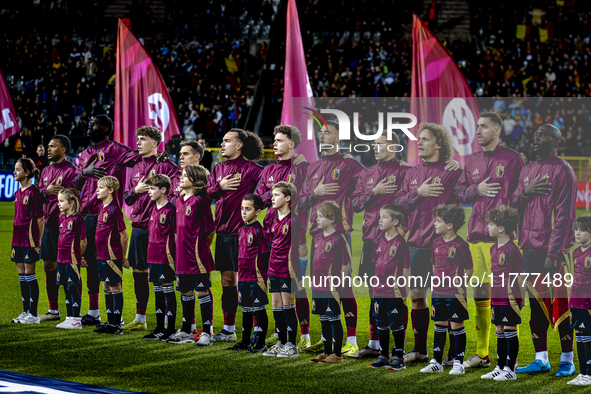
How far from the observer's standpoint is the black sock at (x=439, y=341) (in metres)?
6.37

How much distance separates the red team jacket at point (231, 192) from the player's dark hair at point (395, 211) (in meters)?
1.66

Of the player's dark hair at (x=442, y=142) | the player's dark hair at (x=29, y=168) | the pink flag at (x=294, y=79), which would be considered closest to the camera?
the player's dark hair at (x=442, y=142)

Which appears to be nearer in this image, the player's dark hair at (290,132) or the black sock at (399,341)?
the black sock at (399,341)

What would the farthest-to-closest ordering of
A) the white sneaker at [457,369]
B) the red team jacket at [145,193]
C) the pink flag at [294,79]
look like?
the pink flag at [294,79], the red team jacket at [145,193], the white sneaker at [457,369]

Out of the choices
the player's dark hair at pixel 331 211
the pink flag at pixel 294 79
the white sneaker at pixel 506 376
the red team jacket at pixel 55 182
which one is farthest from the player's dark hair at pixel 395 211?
the red team jacket at pixel 55 182

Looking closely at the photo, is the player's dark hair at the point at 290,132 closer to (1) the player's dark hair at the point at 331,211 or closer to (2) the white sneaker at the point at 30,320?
(1) the player's dark hair at the point at 331,211

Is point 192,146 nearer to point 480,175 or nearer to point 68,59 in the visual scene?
point 480,175

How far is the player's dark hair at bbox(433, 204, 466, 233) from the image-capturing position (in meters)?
6.36

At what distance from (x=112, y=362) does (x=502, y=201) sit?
3.57 m

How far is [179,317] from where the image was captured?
29.9 ft

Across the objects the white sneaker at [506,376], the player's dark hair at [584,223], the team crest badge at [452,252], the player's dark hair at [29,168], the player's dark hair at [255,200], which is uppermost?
the player's dark hair at [29,168]

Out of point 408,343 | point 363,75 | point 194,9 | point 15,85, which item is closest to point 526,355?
point 408,343

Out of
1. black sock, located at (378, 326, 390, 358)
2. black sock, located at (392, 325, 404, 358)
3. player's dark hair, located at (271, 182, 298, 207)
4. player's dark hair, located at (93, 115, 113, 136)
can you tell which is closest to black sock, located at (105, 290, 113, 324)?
player's dark hair, located at (93, 115, 113, 136)

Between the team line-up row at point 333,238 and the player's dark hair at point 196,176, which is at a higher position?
the player's dark hair at point 196,176
